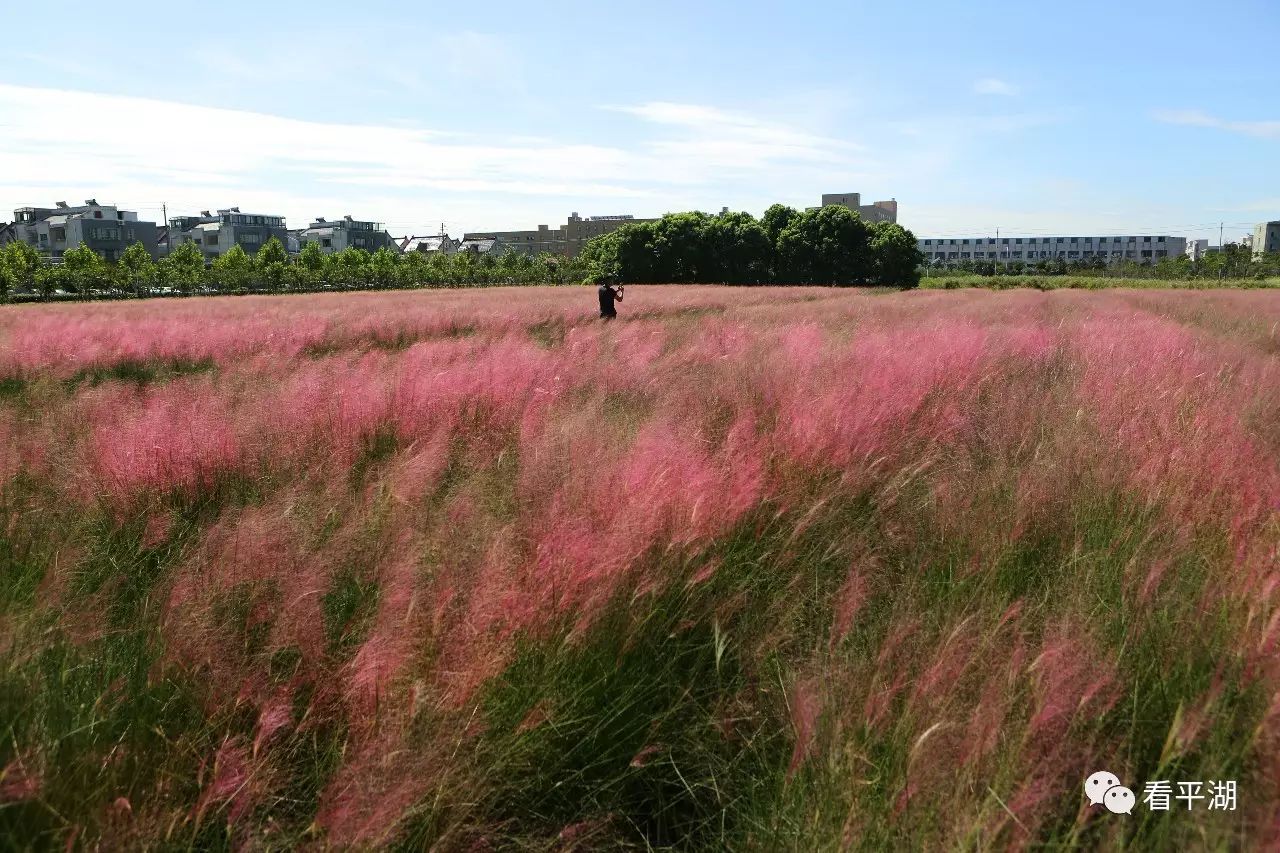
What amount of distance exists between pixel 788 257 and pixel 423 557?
2177 inches

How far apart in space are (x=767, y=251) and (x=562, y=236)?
9559cm

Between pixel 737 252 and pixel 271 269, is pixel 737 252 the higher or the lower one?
the higher one

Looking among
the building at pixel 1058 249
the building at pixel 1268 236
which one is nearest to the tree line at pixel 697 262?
the building at pixel 1268 236

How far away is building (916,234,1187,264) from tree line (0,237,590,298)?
391ft

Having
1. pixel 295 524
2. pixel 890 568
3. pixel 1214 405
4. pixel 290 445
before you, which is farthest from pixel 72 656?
pixel 1214 405

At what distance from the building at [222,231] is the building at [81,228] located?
8048 mm

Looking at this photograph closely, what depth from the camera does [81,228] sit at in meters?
91.0

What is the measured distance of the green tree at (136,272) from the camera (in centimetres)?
Answer: 5259

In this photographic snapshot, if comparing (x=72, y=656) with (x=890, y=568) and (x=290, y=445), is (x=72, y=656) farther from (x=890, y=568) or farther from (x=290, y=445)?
(x=890, y=568)

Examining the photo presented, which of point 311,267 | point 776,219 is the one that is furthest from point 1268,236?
point 311,267

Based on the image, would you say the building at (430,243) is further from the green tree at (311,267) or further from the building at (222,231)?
the green tree at (311,267)

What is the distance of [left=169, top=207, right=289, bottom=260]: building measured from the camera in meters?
108

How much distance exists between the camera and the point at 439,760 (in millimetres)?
1669

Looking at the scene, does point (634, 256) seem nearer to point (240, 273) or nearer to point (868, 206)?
point (240, 273)
